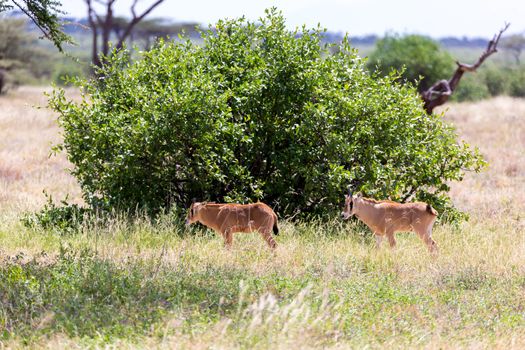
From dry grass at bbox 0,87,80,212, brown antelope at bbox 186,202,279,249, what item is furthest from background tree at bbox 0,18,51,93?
brown antelope at bbox 186,202,279,249

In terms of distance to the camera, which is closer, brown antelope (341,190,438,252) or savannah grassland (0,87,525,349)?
savannah grassland (0,87,525,349)

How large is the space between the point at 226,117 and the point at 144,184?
63.4 inches

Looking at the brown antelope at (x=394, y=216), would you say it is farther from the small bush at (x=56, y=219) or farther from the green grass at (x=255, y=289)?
the small bush at (x=56, y=219)

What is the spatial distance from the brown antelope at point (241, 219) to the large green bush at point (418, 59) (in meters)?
31.1

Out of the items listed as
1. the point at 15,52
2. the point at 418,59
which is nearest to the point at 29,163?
the point at 418,59

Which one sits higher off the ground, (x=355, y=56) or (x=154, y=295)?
(x=355, y=56)

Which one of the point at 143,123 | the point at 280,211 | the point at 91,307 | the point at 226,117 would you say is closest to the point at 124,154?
the point at 143,123

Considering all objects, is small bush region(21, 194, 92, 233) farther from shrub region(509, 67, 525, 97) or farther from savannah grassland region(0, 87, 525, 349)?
shrub region(509, 67, 525, 97)

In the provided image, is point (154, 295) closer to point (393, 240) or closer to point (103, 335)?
point (103, 335)

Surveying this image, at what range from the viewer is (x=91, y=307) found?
299 inches

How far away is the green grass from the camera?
22.6 feet

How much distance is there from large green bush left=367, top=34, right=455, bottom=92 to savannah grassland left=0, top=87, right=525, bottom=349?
28.3 m

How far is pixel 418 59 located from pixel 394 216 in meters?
31.9

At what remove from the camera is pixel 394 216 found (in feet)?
34.9
